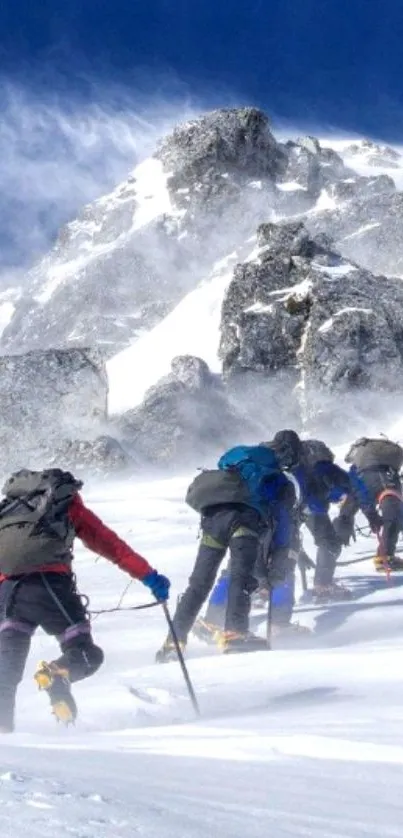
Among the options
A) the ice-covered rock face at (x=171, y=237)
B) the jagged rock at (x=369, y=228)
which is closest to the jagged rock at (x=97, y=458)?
the jagged rock at (x=369, y=228)

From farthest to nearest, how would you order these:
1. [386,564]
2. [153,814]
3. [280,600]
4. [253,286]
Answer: [253,286] < [386,564] < [280,600] < [153,814]

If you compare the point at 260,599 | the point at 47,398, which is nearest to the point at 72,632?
the point at 260,599

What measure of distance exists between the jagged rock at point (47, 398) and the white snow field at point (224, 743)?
27.7 m

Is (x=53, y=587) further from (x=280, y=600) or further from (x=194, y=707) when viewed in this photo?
(x=280, y=600)

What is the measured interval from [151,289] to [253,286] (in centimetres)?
4531

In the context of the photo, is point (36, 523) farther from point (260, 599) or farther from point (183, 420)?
point (183, 420)

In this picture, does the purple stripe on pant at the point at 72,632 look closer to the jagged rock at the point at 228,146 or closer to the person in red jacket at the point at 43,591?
the person in red jacket at the point at 43,591

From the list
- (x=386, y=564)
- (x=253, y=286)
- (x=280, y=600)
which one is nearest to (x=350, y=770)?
(x=280, y=600)

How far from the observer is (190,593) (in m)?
7.41

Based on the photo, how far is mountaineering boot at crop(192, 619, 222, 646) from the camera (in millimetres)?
8164

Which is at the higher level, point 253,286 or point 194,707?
point 253,286

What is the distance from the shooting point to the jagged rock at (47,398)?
36906 mm

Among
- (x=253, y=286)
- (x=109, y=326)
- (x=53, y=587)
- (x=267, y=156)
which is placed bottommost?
(x=53, y=587)

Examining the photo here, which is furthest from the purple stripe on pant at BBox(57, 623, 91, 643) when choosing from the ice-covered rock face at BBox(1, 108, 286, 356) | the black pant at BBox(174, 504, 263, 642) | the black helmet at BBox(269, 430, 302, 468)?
the ice-covered rock face at BBox(1, 108, 286, 356)
